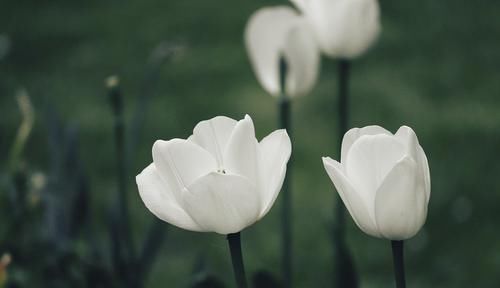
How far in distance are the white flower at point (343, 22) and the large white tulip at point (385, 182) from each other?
1.61ft

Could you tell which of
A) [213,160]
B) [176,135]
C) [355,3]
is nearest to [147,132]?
[176,135]

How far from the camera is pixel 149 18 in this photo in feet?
12.4

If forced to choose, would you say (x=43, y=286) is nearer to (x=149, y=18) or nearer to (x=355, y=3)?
(x=355, y=3)

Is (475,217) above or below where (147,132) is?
below

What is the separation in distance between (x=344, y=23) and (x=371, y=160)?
1.69ft

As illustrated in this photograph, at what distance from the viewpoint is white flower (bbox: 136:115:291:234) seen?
76cm

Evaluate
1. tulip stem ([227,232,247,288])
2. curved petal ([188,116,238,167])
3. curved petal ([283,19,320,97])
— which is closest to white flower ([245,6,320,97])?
curved petal ([283,19,320,97])

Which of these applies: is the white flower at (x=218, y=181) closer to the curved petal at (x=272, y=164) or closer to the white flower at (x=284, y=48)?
the curved petal at (x=272, y=164)

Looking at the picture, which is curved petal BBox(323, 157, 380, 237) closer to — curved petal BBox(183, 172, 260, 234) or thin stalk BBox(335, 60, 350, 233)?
curved petal BBox(183, 172, 260, 234)

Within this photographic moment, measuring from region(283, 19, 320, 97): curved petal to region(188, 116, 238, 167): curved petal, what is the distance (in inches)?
16.7

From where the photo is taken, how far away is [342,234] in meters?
1.29

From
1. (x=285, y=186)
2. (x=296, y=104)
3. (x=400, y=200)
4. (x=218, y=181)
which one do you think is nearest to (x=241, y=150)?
(x=218, y=181)

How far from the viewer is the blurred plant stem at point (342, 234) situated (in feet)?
3.99

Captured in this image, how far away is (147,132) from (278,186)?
7.23 feet
